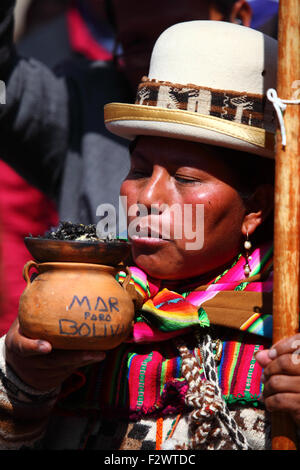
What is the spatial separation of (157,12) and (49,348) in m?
2.74

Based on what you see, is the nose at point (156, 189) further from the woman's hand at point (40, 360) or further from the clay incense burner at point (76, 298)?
the woman's hand at point (40, 360)

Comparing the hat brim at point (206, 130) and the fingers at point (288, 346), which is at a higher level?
the hat brim at point (206, 130)

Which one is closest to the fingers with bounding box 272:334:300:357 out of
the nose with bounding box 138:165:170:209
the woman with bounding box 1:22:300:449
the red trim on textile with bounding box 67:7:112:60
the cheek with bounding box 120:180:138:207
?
the woman with bounding box 1:22:300:449

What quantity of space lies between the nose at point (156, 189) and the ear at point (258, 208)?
35 centimetres

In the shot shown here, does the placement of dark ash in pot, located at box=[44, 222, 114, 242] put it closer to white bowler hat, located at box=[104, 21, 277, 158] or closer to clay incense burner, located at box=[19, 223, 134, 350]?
clay incense burner, located at box=[19, 223, 134, 350]

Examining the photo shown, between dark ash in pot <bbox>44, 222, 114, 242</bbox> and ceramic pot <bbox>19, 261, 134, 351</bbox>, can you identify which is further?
dark ash in pot <bbox>44, 222, 114, 242</bbox>

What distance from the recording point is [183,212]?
2604 millimetres

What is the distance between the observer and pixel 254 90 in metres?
2.67

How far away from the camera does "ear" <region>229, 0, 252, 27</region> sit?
4.43 m

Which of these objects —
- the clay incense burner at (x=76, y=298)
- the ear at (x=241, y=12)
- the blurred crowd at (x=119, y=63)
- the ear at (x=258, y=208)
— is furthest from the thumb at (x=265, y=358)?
the ear at (x=241, y=12)

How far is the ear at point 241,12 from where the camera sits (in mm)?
4434

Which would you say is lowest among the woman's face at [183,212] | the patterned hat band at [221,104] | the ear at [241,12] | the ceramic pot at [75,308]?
the ceramic pot at [75,308]

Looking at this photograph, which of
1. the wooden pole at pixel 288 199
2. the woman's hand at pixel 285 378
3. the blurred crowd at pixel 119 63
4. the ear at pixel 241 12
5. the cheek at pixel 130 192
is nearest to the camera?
the woman's hand at pixel 285 378
